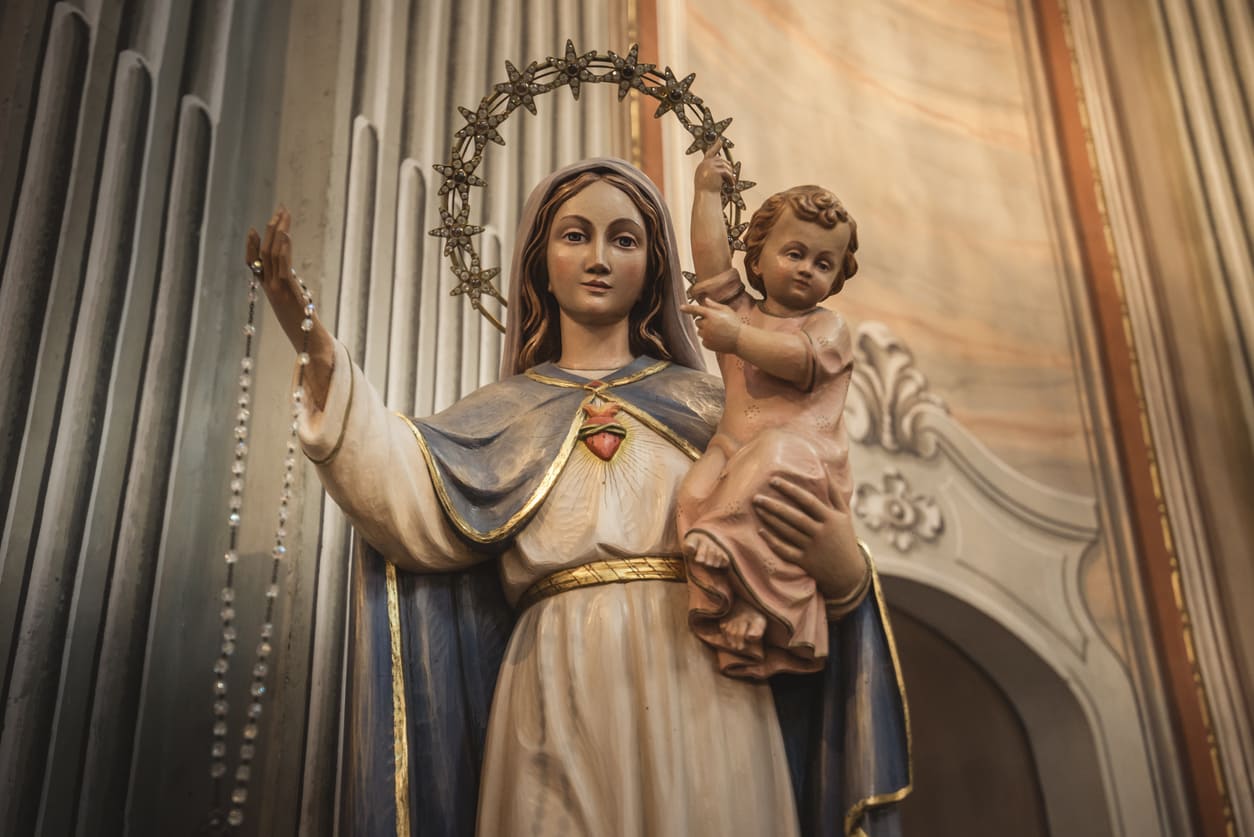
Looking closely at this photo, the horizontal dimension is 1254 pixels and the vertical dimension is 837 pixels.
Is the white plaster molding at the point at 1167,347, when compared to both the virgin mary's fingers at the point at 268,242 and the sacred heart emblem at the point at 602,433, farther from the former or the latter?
the virgin mary's fingers at the point at 268,242

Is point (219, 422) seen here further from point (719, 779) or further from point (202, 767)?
point (719, 779)

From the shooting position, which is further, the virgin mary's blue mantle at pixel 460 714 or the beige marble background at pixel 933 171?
the beige marble background at pixel 933 171

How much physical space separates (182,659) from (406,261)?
0.86 m

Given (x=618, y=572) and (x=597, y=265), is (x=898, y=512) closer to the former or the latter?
(x=597, y=265)

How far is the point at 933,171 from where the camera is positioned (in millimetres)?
3617

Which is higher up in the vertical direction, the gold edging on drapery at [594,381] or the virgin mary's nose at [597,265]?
the virgin mary's nose at [597,265]

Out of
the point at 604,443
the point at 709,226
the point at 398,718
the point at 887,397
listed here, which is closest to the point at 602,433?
the point at 604,443

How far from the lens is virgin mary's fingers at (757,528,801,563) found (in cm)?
155

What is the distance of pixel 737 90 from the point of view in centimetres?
334

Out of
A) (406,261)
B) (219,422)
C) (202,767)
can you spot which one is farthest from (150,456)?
(406,261)

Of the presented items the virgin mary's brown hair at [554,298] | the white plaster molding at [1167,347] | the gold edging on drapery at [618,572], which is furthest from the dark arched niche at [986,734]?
the gold edging on drapery at [618,572]

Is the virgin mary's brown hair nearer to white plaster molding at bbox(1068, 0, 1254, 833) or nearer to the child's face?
the child's face

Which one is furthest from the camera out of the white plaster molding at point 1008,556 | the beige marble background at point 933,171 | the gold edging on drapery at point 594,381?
the beige marble background at point 933,171

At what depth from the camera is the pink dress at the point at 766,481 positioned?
60.6 inches
